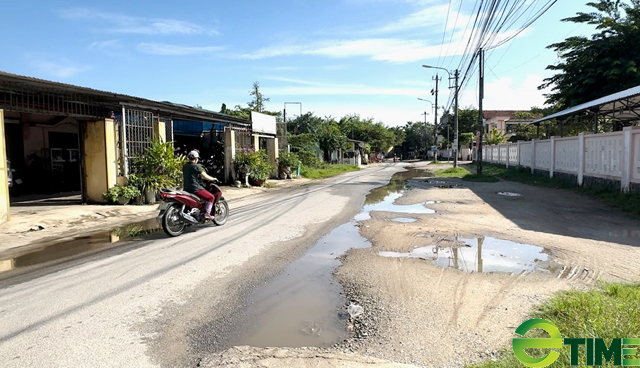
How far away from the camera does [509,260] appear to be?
578 cm

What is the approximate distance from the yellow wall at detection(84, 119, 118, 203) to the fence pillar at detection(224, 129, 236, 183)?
7196 millimetres

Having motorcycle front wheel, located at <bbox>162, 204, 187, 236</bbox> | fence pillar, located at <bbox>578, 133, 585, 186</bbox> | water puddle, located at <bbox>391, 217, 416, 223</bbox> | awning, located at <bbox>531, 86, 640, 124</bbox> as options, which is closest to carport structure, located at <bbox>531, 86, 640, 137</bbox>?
awning, located at <bbox>531, 86, 640, 124</bbox>

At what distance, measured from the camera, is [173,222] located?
8.10 m

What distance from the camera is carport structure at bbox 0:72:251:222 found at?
9992 mm

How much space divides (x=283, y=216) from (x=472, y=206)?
17.5 ft

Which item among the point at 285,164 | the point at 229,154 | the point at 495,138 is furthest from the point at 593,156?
the point at 495,138

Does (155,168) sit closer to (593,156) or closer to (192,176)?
(192,176)

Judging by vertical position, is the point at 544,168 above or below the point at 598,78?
below

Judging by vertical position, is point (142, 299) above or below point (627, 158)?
below

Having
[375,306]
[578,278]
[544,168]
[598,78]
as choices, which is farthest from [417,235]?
[598,78]

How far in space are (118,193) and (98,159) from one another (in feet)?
4.20

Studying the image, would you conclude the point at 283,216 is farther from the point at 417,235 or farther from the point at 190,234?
the point at 417,235

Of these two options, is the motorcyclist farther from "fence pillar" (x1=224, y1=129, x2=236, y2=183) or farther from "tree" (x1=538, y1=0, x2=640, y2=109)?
"tree" (x1=538, y1=0, x2=640, y2=109)

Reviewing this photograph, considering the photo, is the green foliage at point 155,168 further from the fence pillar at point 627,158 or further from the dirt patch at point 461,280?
the fence pillar at point 627,158
